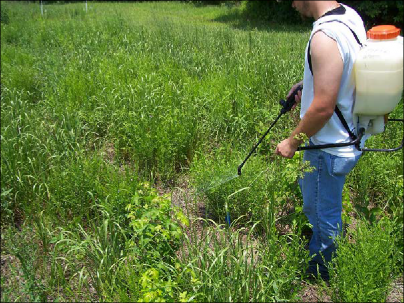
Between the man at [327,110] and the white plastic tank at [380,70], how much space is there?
11 cm

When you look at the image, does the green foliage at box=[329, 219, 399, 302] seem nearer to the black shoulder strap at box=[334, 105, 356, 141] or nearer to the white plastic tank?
the black shoulder strap at box=[334, 105, 356, 141]

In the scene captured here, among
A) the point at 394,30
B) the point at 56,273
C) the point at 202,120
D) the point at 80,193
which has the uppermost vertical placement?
the point at 394,30

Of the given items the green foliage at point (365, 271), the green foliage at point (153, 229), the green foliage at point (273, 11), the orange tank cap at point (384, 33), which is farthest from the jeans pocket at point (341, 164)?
the green foliage at point (273, 11)

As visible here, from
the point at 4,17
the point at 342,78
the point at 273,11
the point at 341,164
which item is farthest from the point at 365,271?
the point at 273,11

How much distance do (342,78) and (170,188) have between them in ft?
6.71

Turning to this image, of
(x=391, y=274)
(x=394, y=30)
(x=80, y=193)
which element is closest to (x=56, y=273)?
(x=80, y=193)

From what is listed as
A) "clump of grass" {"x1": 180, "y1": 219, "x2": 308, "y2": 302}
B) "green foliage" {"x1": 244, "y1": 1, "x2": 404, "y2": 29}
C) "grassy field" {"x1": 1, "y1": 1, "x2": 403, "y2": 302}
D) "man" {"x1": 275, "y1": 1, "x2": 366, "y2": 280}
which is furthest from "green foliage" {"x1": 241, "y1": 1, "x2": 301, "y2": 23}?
"clump of grass" {"x1": 180, "y1": 219, "x2": 308, "y2": 302}

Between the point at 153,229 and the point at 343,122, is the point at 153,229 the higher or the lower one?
the lower one

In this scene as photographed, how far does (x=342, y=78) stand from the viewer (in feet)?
6.97

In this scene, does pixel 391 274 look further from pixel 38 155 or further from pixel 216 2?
pixel 216 2

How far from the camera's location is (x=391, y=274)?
2439 millimetres

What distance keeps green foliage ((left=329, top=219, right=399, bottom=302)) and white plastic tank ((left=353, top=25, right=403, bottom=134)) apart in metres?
0.76

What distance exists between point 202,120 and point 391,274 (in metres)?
2.38

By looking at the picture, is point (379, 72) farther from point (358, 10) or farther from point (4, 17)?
point (358, 10)
